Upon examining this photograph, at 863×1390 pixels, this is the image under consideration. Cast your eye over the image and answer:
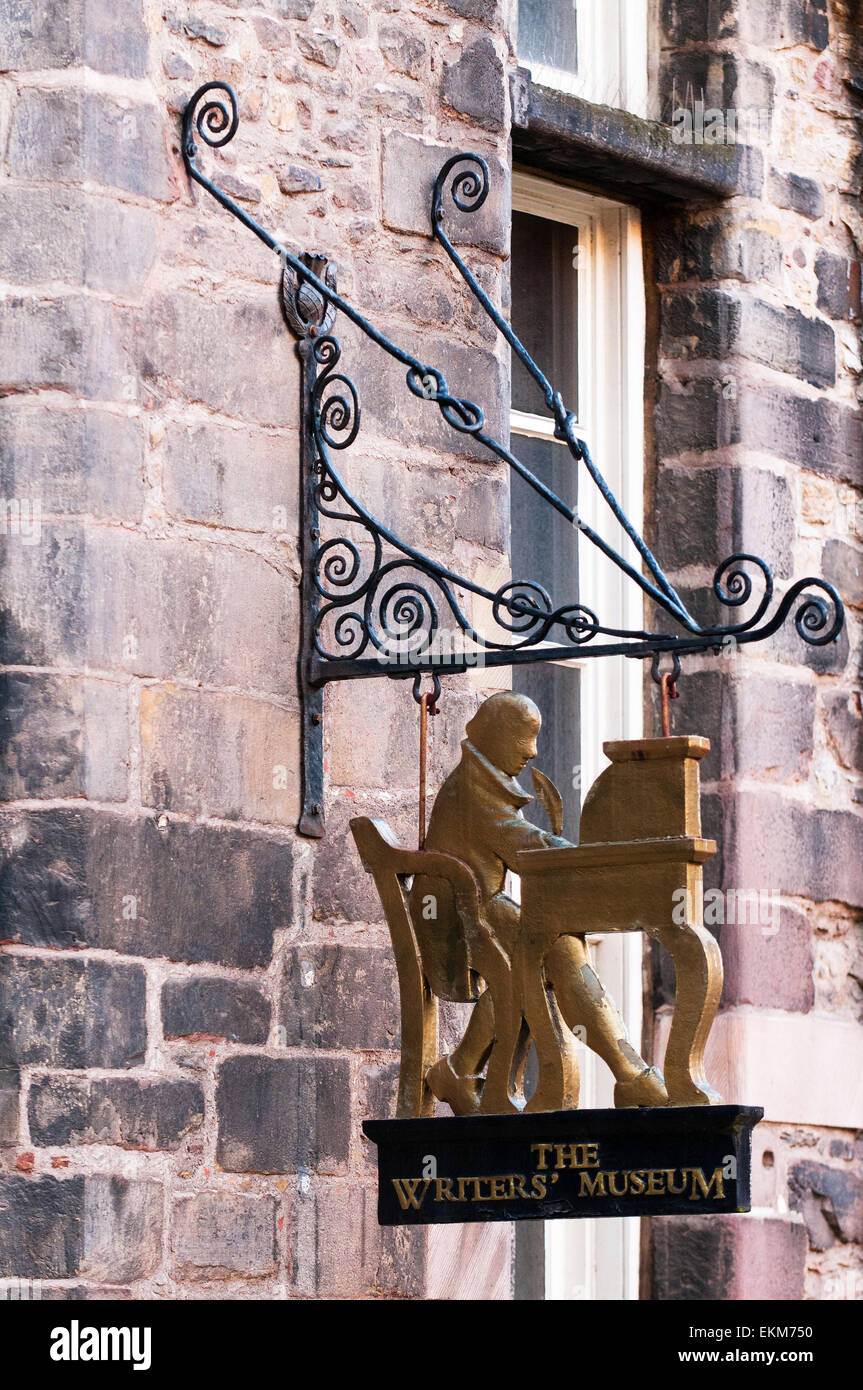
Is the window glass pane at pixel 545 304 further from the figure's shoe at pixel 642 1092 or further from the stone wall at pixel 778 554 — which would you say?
the figure's shoe at pixel 642 1092

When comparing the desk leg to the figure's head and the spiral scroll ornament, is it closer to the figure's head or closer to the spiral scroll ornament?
the figure's head

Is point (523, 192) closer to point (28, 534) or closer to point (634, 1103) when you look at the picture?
point (28, 534)

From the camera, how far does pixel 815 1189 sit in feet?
18.8

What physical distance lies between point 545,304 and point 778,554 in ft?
2.57

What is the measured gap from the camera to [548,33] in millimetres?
5895

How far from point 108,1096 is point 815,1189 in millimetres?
2119

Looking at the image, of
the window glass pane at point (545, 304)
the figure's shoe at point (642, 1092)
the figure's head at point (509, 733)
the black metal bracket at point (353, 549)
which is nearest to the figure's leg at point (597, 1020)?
the figure's shoe at point (642, 1092)

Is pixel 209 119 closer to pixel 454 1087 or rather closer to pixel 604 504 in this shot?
pixel 604 504

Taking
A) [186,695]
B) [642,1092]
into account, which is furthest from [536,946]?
[186,695]

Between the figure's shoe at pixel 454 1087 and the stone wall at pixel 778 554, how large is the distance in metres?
1.62

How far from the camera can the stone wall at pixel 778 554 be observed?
5641 mm

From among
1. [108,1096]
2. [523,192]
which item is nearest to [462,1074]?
[108,1096]
